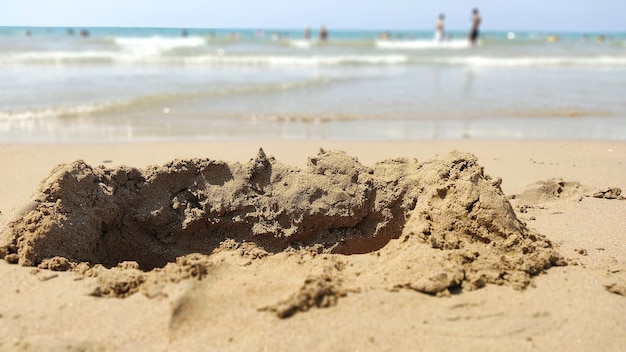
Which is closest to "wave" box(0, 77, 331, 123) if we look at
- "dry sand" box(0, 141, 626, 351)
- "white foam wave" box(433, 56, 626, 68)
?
"dry sand" box(0, 141, 626, 351)

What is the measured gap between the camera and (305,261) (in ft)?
8.69

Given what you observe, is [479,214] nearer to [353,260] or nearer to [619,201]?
[353,260]

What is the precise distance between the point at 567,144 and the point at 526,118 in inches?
77.7

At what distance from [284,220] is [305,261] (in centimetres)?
38

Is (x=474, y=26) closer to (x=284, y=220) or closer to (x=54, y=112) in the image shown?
(x=54, y=112)

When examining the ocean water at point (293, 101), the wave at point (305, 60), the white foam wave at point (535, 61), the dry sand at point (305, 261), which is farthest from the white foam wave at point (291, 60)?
the dry sand at point (305, 261)

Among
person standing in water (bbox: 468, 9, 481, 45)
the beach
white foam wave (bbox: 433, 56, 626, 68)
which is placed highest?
person standing in water (bbox: 468, 9, 481, 45)

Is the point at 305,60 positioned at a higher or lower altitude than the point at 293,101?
higher

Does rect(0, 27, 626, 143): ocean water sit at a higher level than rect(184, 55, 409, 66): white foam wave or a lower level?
lower

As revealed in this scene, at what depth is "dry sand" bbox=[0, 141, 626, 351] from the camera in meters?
2.04

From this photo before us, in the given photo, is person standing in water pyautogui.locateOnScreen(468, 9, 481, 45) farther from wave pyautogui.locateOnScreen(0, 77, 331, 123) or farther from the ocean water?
wave pyautogui.locateOnScreen(0, 77, 331, 123)

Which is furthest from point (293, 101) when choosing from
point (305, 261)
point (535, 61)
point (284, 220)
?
point (535, 61)

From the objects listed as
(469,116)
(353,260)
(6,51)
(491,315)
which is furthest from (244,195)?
(6,51)

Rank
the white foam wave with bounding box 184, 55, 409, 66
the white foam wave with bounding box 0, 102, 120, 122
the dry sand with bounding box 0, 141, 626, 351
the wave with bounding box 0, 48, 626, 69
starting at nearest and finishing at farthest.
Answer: the dry sand with bounding box 0, 141, 626, 351 < the white foam wave with bounding box 0, 102, 120, 122 < the wave with bounding box 0, 48, 626, 69 < the white foam wave with bounding box 184, 55, 409, 66
